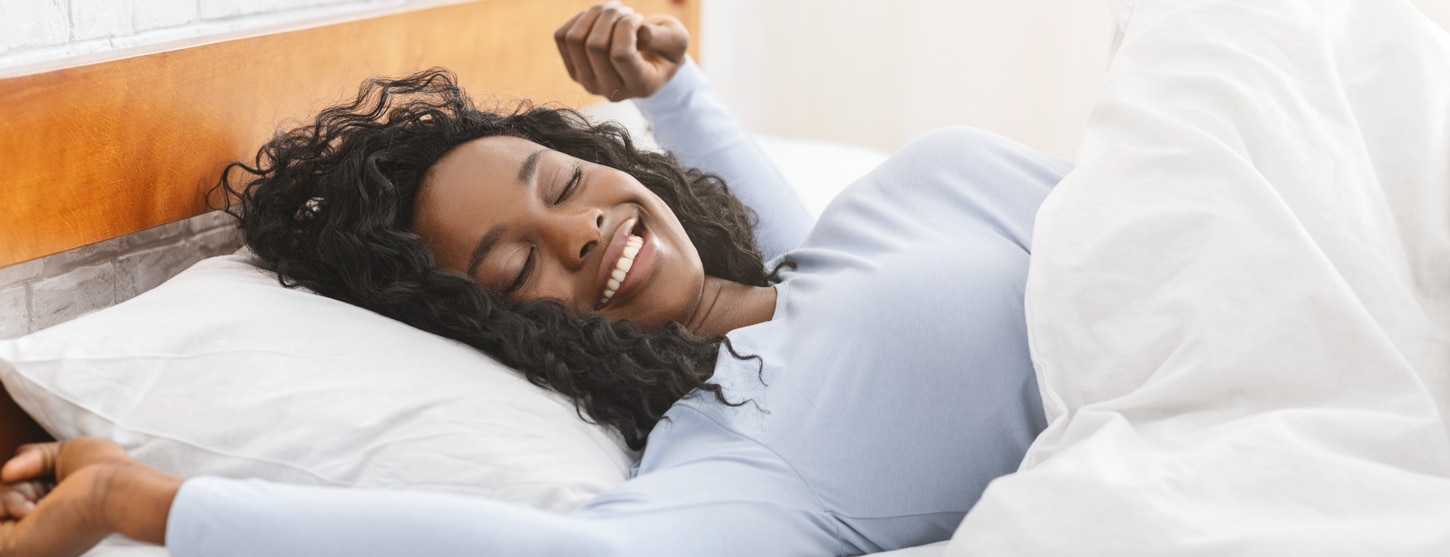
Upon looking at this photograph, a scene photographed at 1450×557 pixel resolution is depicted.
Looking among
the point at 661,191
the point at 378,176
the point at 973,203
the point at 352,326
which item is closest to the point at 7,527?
the point at 352,326

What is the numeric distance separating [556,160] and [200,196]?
379mm

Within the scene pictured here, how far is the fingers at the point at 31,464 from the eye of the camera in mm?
801

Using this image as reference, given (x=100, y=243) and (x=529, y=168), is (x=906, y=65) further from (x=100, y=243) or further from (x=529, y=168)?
(x=100, y=243)

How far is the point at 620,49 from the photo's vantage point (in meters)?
1.46

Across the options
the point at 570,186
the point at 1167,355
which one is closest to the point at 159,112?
the point at 570,186

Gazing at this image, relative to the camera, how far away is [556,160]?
112 centimetres

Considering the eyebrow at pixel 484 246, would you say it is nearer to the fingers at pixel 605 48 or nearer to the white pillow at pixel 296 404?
the white pillow at pixel 296 404

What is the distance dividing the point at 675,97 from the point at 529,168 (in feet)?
1.61

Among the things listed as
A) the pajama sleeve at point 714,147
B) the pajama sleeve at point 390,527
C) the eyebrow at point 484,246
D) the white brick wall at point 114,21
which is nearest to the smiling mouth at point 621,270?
the eyebrow at point 484,246

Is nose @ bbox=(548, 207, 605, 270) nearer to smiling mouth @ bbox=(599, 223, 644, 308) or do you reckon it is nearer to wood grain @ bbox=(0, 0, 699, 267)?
smiling mouth @ bbox=(599, 223, 644, 308)

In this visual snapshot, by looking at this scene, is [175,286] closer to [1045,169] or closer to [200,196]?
[200,196]

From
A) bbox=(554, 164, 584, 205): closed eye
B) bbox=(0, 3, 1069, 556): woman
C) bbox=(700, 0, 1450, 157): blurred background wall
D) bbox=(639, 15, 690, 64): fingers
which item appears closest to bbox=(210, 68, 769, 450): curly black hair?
bbox=(0, 3, 1069, 556): woman

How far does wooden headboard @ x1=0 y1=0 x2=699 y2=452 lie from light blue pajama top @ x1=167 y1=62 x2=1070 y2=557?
393 mm

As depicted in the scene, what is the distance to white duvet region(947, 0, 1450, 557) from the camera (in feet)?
2.26
